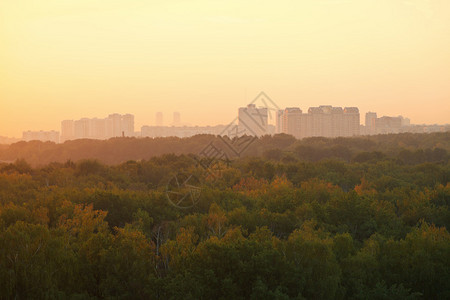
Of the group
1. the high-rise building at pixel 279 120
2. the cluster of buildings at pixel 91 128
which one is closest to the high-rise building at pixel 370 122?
Result: the high-rise building at pixel 279 120

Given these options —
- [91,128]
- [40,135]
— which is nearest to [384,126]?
[91,128]

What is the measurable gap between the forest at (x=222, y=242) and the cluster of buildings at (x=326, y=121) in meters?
67.5

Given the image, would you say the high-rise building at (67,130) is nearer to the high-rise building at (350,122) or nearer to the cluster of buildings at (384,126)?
the high-rise building at (350,122)

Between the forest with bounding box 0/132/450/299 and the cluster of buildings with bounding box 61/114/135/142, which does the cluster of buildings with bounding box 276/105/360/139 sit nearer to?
the cluster of buildings with bounding box 61/114/135/142

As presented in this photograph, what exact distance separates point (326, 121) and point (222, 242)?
3515 inches

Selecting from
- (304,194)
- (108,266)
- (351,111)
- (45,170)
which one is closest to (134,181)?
(45,170)

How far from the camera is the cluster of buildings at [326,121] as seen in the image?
97.8m

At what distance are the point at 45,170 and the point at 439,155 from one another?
125 ft

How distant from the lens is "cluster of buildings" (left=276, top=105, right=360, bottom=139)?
97750 mm

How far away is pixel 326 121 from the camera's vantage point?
98.1 metres

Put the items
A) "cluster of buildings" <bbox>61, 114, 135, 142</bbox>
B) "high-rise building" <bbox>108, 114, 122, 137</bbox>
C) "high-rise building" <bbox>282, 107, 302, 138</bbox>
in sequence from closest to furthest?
"cluster of buildings" <bbox>61, 114, 135, 142</bbox> < "high-rise building" <bbox>108, 114, 122, 137</bbox> < "high-rise building" <bbox>282, 107, 302, 138</bbox>

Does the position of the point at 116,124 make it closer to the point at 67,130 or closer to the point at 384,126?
the point at 67,130

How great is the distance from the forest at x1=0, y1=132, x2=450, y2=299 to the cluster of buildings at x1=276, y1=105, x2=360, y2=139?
67.5 metres

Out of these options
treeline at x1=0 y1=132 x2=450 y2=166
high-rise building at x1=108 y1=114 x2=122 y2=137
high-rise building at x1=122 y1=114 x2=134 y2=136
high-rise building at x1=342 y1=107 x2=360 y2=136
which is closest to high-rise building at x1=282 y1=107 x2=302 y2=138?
high-rise building at x1=342 y1=107 x2=360 y2=136
